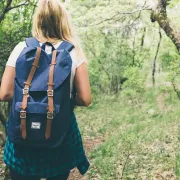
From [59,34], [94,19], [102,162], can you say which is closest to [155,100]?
[94,19]

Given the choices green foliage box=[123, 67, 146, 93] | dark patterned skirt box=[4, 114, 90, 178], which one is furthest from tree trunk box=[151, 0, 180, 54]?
green foliage box=[123, 67, 146, 93]

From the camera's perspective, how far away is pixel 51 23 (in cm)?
249

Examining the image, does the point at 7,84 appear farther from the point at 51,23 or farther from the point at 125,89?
the point at 125,89

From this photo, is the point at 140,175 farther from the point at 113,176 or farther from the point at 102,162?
the point at 102,162

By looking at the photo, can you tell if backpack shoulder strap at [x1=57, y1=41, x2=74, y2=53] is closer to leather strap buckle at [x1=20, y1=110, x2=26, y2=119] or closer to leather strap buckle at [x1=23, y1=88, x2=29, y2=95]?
leather strap buckle at [x1=23, y1=88, x2=29, y2=95]

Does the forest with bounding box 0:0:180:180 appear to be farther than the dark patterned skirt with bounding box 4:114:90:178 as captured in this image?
Yes

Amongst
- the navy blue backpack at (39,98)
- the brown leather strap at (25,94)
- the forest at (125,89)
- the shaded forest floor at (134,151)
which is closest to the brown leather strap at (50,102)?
the navy blue backpack at (39,98)

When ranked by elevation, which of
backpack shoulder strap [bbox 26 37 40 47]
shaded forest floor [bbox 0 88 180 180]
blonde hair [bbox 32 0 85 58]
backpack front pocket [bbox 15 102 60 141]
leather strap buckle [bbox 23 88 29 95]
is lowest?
shaded forest floor [bbox 0 88 180 180]

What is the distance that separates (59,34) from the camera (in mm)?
2506

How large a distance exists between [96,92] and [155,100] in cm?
539

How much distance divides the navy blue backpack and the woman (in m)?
0.11

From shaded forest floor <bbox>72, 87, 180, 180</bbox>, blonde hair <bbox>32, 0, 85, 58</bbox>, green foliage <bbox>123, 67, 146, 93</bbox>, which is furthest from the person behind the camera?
green foliage <bbox>123, 67, 146, 93</bbox>

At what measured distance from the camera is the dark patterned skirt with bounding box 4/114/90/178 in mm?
2379

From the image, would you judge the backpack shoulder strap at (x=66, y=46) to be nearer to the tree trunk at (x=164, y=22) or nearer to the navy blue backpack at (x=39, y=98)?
the navy blue backpack at (x=39, y=98)
